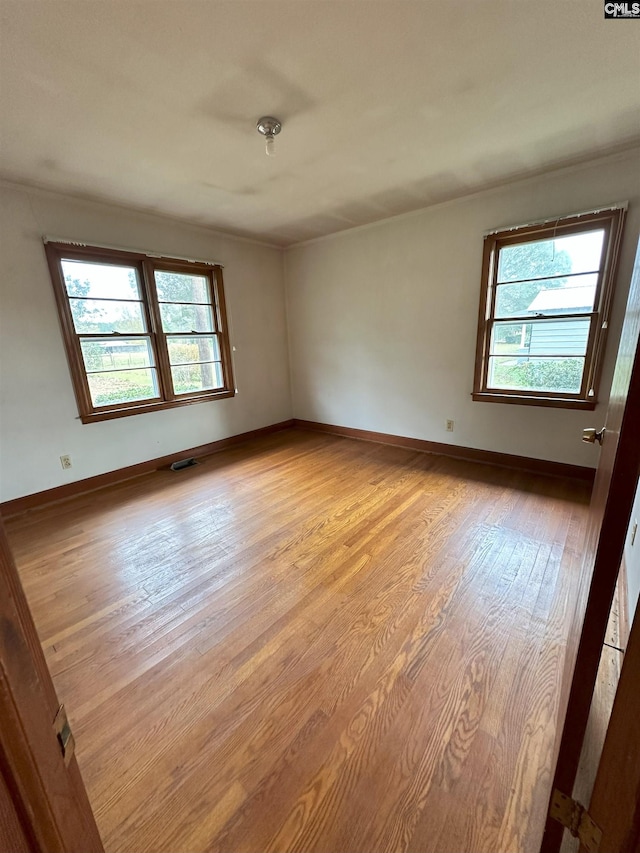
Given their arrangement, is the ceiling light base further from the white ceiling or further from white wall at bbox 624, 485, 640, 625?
white wall at bbox 624, 485, 640, 625

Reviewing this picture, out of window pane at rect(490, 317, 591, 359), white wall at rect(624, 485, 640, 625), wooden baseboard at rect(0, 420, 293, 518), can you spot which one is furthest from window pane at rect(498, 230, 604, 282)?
wooden baseboard at rect(0, 420, 293, 518)

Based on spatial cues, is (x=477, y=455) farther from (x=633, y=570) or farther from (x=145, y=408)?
(x=145, y=408)

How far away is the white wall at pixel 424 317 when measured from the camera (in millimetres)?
2678

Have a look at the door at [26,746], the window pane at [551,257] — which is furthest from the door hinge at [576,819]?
the window pane at [551,257]

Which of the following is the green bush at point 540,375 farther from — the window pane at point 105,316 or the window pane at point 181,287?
the window pane at point 105,316

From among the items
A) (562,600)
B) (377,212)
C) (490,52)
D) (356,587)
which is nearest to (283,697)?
(356,587)

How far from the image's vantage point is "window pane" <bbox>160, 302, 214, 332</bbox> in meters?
3.51

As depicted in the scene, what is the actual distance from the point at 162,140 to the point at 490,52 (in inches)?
69.4

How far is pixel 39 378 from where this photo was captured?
2.79 m

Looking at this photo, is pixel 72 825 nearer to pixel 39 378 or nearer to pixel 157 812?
pixel 157 812

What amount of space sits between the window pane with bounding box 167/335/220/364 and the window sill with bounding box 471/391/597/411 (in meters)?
2.87

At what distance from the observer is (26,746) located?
18.3 inches

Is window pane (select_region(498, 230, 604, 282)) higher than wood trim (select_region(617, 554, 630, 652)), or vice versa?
window pane (select_region(498, 230, 604, 282))

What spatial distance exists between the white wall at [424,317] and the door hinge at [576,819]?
2.71 metres
